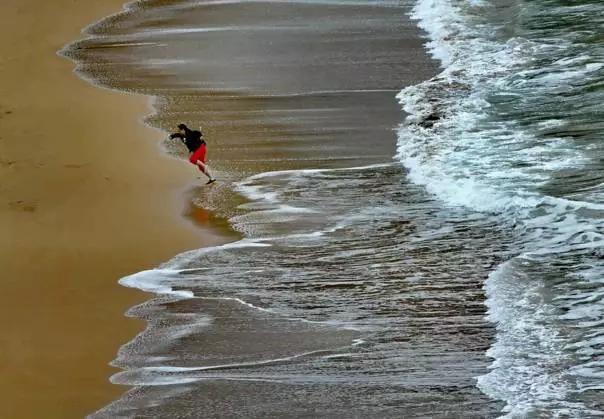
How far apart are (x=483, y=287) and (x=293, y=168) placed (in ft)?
14.7

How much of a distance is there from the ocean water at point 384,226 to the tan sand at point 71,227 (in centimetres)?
34

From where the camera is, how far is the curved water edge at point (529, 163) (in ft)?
25.9

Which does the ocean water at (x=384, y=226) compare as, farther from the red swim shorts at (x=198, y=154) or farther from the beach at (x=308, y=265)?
the red swim shorts at (x=198, y=154)

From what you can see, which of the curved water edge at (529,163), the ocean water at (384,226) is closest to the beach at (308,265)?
the ocean water at (384,226)

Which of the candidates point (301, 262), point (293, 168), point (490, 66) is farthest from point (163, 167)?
point (490, 66)

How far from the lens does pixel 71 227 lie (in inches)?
468

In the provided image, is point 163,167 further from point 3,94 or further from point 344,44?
point 344,44

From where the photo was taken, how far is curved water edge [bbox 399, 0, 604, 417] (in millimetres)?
7898

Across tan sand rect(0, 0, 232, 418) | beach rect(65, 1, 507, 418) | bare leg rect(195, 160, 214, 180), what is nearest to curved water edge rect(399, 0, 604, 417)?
beach rect(65, 1, 507, 418)

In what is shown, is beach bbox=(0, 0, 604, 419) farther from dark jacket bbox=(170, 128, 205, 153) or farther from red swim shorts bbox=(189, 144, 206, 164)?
dark jacket bbox=(170, 128, 205, 153)

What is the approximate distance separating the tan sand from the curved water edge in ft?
9.19

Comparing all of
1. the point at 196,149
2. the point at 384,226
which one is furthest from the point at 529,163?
the point at 196,149

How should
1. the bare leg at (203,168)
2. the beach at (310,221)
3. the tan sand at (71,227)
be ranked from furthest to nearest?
the bare leg at (203,168) → the tan sand at (71,227) → the beach at (310,221)

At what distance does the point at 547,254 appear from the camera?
10.1 m
